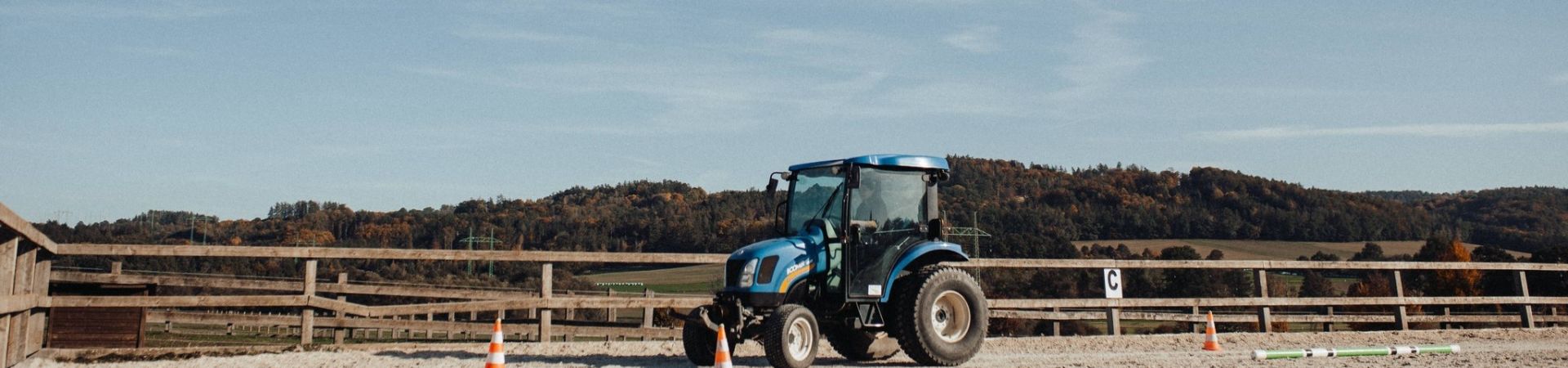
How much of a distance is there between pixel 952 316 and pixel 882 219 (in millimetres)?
999

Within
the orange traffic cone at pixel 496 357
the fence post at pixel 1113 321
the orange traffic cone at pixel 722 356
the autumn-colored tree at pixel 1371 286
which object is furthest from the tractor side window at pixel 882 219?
the autumn-colored tree at pixel 1371 286

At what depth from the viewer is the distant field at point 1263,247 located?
81.0 meters

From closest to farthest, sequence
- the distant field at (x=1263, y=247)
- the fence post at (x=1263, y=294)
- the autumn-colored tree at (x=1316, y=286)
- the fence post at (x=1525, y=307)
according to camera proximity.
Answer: the fence post at (x=1263, y=294) < the fence post at (x=1525, y=307) < the autumn-colored tree at (x=1316, y=286) < the distant field at (x=1263, y=247)

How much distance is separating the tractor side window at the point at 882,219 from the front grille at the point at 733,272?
0.88 meters

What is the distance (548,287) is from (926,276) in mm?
3363

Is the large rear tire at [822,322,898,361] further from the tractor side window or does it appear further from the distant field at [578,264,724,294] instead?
the distant field at [578,264,724,294]

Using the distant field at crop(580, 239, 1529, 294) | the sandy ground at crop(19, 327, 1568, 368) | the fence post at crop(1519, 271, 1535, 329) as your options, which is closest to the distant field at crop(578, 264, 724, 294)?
the distant field at crop(580, 239, 1529, 294)

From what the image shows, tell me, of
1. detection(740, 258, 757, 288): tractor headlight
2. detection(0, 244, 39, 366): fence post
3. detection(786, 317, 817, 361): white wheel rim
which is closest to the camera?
detection(0, 244, 39, 366): fence post

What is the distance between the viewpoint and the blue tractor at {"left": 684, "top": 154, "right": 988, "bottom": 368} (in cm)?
743

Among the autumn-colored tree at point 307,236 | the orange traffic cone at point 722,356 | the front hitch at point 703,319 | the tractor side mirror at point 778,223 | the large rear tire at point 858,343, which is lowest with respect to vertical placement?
the large rear tire at point 858,343

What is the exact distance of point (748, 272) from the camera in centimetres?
739

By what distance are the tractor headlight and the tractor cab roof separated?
106cm

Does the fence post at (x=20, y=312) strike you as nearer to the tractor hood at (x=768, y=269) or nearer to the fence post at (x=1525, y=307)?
the tractor hood at (x=768, y=269)

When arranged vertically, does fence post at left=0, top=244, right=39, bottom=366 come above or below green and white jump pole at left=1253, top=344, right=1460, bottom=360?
above
